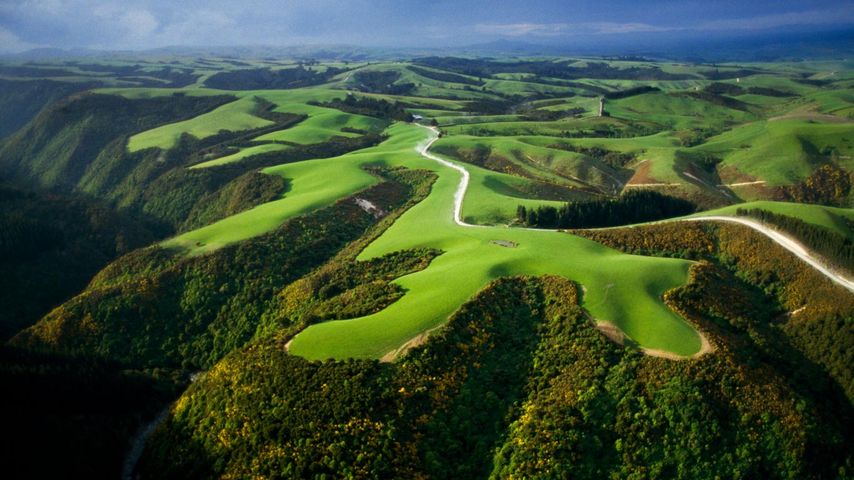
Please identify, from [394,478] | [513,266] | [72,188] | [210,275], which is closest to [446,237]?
[513,266]

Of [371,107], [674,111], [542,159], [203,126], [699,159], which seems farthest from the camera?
[674,111]

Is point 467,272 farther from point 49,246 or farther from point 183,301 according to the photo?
point 49,246

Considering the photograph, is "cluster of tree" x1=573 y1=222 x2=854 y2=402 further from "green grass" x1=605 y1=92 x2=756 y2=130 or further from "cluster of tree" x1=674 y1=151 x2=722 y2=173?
"green grass" x1=605 y1=92 x2=756 y2=130

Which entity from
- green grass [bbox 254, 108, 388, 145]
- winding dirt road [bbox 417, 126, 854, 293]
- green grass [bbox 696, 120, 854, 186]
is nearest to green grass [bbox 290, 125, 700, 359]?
winding dirt road [bbox 417, 126, 854, 293]

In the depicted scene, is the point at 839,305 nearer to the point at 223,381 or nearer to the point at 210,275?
the point at 223,381

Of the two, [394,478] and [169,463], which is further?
[169,463]

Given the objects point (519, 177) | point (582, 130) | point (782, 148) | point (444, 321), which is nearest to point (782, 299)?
point (444, 321)

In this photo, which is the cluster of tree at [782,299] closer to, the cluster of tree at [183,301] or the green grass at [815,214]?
the green grass at [815,214]

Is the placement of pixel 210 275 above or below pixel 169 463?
above
